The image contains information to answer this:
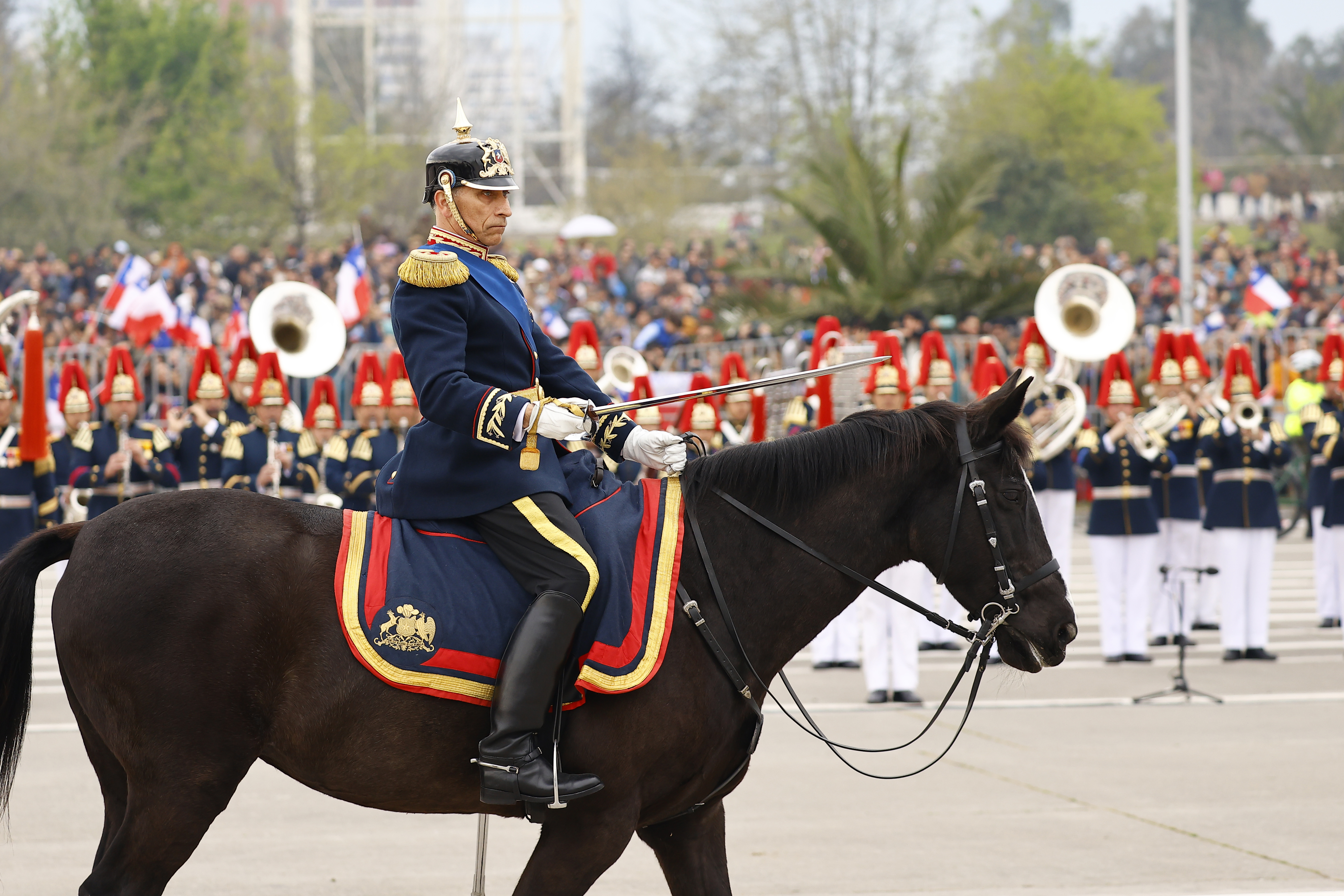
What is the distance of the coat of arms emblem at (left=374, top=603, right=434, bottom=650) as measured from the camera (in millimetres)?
4367

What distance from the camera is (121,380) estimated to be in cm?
1360

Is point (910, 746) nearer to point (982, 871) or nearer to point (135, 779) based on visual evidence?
point (982, 871)

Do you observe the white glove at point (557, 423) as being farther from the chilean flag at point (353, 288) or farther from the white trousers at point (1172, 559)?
the chilean flag at point (353, 288)

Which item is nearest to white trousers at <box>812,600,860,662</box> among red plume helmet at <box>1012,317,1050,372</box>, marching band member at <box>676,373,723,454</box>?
marching band member at <box>676,373,723,454</box>

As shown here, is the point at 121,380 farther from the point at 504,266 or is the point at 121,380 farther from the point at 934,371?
the point at 504,266

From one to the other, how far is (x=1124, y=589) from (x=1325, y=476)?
2.76 m

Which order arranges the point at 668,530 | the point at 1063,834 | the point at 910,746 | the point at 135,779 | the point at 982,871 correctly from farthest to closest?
the point at 910,746
the point at 1063,834
the point at 982,871
the point at 668,530
the point at 135,779

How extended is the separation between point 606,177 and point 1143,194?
46.3ft

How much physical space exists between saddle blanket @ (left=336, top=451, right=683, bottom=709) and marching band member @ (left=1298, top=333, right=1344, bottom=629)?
10229mm

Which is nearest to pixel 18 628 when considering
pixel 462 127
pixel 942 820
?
pixel 462 127

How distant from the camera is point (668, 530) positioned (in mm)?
4613

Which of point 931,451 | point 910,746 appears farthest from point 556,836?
point 910,746

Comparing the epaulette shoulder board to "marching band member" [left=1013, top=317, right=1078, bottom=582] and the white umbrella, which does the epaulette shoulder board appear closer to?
"marching band member" [left=1013, top=317, right=1078, bottom=582]

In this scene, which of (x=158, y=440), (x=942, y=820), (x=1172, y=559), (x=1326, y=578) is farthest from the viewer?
(x=1326, y=578)
